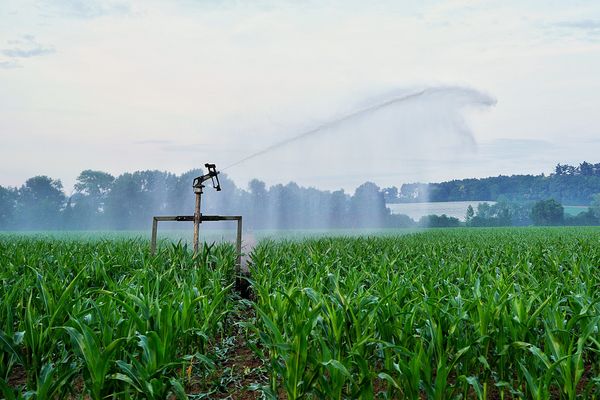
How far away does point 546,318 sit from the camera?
414 centimetres

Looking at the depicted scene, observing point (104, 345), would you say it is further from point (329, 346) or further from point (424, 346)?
point (424, 346)

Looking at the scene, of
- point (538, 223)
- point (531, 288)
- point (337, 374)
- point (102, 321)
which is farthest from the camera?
point (538, 223)

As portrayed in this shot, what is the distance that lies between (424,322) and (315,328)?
84 cm

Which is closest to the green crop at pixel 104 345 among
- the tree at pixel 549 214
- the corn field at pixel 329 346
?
the corn field at pixel 329 346

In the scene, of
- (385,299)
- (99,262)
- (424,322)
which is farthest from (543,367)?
(99,262)

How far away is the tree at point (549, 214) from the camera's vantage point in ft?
225

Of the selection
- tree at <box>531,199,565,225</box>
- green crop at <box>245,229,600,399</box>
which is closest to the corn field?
green crop at <box>245,229,600,399</box>

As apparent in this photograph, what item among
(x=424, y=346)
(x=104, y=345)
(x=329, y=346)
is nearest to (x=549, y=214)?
(x=424, y=346)

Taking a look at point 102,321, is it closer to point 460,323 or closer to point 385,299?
point 385,299

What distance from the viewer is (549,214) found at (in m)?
69.2

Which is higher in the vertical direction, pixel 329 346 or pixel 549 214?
pixel 549 214

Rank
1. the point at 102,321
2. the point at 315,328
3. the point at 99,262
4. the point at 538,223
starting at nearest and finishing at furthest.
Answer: the point at 102,321
the point at 315,328
the point at 99,262
the point at 538,223

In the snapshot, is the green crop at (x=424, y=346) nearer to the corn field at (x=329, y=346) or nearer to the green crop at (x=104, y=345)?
the corn field at (x=329, y=346)

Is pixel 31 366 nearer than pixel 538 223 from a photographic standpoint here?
Yes
